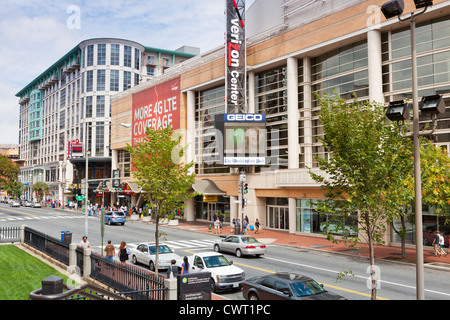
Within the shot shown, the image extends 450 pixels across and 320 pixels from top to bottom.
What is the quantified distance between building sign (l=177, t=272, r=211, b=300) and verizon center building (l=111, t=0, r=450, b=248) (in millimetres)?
13234

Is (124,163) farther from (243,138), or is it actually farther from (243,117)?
(243,117)

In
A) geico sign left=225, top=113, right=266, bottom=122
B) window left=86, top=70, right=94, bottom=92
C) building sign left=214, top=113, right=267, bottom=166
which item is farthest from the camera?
window left=86, top=70, right=94, bottom=92

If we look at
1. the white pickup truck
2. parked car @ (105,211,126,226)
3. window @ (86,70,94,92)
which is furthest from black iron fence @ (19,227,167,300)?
window @ (86,70,94,92)

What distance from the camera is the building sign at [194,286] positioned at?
39.0 ft

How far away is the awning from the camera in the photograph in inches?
1809

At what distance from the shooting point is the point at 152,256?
2123cm

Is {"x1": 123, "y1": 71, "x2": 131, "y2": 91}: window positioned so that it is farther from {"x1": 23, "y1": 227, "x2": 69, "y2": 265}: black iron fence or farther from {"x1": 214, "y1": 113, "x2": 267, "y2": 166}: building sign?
{"x1": 23, "y1": 227, "x2": 69, "y2": 265}: black iron fence

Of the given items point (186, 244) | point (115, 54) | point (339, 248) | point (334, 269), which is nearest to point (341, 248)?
point (339, 248)

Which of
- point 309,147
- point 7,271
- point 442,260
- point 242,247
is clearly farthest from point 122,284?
point 309,147

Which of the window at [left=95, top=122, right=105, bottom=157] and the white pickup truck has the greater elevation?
the window at [left=95, top=122, right=105, bottom=157]

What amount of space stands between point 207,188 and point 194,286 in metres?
34.7

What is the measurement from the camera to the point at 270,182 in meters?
40.6

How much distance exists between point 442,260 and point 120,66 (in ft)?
266
